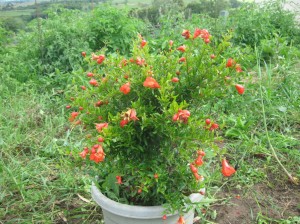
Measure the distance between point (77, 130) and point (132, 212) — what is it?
5.99ft

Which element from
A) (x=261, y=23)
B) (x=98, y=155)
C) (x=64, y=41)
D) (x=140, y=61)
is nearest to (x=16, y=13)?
(x=64, y=41)

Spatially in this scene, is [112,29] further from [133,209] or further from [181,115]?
[181,115]

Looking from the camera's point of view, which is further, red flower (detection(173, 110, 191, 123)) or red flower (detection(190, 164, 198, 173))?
red flower (detection(190, 164, 198, 173))

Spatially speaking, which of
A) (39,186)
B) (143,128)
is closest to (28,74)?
(39,186)

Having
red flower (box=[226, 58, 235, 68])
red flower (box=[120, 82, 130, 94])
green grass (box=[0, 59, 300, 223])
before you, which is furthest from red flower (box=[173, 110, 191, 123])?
green grass (box=[0, 59, 300, 223])

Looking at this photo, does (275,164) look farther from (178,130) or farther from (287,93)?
(178,130)

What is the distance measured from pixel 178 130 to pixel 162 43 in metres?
3.37

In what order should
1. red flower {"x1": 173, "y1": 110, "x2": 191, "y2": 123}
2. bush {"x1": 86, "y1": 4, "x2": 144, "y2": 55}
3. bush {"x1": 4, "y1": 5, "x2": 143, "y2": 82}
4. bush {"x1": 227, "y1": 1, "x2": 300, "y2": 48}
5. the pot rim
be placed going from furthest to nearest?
bush {"x1": 227, "y1": 1, "x2": 300, "y2": 48}, bush {"x1": 86, "y1": 4, "x2": 144, "y2": 55}, bush {"x1": 4, "y1": 5, "x2": 143, "y2": 82}, the pot rim, red flower {"x1": 173, "y1": 110, "x2": 191, "y2": 123}

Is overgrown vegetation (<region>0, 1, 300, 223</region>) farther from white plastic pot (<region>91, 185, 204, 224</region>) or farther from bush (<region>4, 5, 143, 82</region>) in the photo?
white plastic pot (<region>91, 185, 204, 224</region>)

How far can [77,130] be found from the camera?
3656mm

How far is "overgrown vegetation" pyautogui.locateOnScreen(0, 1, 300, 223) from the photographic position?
107 inches

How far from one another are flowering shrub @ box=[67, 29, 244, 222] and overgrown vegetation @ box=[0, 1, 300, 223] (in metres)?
0.16

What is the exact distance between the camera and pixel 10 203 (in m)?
2.73

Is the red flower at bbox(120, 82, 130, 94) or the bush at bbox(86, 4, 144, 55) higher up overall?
the red flower at bbox(120, 82, 130, 94)
